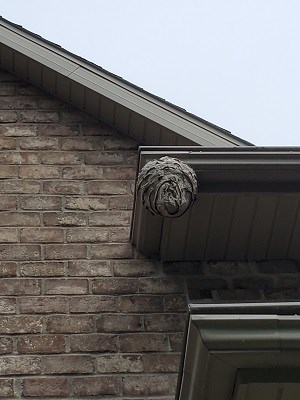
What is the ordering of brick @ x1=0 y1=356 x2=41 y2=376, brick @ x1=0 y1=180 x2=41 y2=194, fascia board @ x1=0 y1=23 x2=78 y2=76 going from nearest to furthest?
1. brick @ x1=0 y1=356 x2=41 y2=376
2. brick @ x1=0 y1=180 x2=41 y2=194
3. fascia board @ x1=0 y1=23 x2=78 y2=76

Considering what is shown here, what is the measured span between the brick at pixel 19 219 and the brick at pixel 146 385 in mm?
1316

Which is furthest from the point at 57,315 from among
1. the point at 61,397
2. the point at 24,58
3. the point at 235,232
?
the point at 24,58

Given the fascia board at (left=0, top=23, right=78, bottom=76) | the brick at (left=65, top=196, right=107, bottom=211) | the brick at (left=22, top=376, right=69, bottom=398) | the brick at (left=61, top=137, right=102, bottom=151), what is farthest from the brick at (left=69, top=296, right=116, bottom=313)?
the fascia board at (left=0, top=23, right=78, bottom=76)

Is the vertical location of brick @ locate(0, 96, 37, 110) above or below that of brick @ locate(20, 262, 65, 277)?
above

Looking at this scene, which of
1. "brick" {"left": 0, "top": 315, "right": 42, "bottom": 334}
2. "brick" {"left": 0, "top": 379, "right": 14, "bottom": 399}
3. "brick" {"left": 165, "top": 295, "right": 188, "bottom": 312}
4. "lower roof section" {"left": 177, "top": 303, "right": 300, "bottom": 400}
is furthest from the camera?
"brick" {"left": 165, "top": 295, "right": 188, "bottom": 312}

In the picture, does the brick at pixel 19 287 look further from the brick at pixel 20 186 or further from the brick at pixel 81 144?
the brick at pixel 81 144

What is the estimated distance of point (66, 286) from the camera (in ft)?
18.9

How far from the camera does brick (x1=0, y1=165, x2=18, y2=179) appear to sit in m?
6.50

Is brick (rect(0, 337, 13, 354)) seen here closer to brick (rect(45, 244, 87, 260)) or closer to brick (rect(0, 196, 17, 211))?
brick (rect(45, 244, 87, 260))

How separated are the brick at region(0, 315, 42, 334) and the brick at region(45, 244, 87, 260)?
0.49 m

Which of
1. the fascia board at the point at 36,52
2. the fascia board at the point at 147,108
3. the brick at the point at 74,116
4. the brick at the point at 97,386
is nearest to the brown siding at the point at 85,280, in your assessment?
the brick at the point at 97,386

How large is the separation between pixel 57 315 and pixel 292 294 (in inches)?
52.0

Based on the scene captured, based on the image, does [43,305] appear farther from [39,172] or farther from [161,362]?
[39,172]

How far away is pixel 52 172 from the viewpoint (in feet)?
21.5
